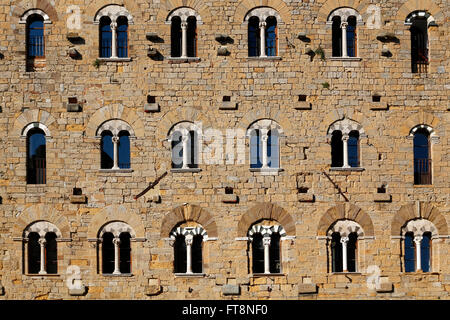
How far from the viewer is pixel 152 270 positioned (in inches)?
973

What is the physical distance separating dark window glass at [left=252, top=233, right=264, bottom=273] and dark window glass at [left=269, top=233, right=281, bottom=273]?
0.29 meters

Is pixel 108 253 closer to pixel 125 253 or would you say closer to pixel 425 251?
pixel 125 253

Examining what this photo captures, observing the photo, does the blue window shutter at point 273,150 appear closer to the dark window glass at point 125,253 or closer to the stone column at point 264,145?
the stone column at point 264,145

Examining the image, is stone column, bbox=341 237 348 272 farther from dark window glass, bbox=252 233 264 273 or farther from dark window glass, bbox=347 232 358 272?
dark window glass, bbox=252 233 264 273

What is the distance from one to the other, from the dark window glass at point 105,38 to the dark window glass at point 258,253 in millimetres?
7766

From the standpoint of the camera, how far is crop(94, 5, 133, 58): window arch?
25438 mm

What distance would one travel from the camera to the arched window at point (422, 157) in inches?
1004

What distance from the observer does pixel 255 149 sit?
82.9ft

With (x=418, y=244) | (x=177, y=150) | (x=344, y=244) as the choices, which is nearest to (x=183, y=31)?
(x=177, y=150)

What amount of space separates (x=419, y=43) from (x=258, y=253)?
29.3ft

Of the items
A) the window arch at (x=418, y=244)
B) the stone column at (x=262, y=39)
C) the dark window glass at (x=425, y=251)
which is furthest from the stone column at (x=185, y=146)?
the dark window glass at (x=425, y=251)

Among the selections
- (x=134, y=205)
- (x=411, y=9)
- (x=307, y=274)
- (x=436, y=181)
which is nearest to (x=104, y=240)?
(x=134, y=205)

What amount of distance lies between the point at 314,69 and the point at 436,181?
5.40 m

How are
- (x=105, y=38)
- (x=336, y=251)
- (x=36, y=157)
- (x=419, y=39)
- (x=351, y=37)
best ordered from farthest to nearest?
(x=419, y=39), (x=351, y=37), (x=105, y=38), (x=36, y=157), (x=336, y=251)
